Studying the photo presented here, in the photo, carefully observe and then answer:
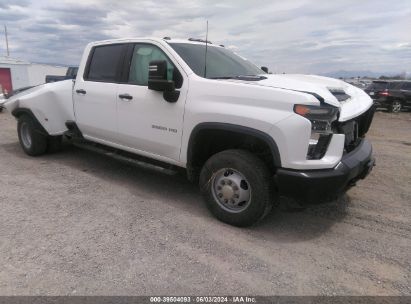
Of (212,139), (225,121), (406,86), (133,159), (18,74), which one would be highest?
(225,121)

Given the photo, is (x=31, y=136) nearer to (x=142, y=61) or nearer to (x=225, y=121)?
(x=142, y=61)

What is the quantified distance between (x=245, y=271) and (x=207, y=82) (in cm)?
192

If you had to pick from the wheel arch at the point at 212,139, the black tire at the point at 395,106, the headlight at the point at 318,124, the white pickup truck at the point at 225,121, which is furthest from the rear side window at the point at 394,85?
the headlight at the point at 318,124

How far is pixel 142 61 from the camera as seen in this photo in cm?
465

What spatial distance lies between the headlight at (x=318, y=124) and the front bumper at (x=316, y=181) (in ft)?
0.60

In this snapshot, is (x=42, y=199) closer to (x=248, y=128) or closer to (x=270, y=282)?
(x=248, y=128)

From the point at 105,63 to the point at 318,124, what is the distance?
3214 millimetres

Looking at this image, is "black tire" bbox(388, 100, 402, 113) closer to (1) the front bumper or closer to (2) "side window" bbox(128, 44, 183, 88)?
(1) the front bumper

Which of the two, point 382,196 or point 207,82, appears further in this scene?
point 382,196

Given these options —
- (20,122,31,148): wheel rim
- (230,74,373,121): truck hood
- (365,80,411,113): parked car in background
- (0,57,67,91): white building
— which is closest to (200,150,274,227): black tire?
(230,74,373,121): truck hood

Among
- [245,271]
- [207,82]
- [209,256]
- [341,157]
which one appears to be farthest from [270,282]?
[207,82]

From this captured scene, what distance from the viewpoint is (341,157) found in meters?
3.45

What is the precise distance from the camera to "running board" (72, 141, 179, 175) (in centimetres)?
446

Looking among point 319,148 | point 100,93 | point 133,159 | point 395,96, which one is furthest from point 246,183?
point 395,96
